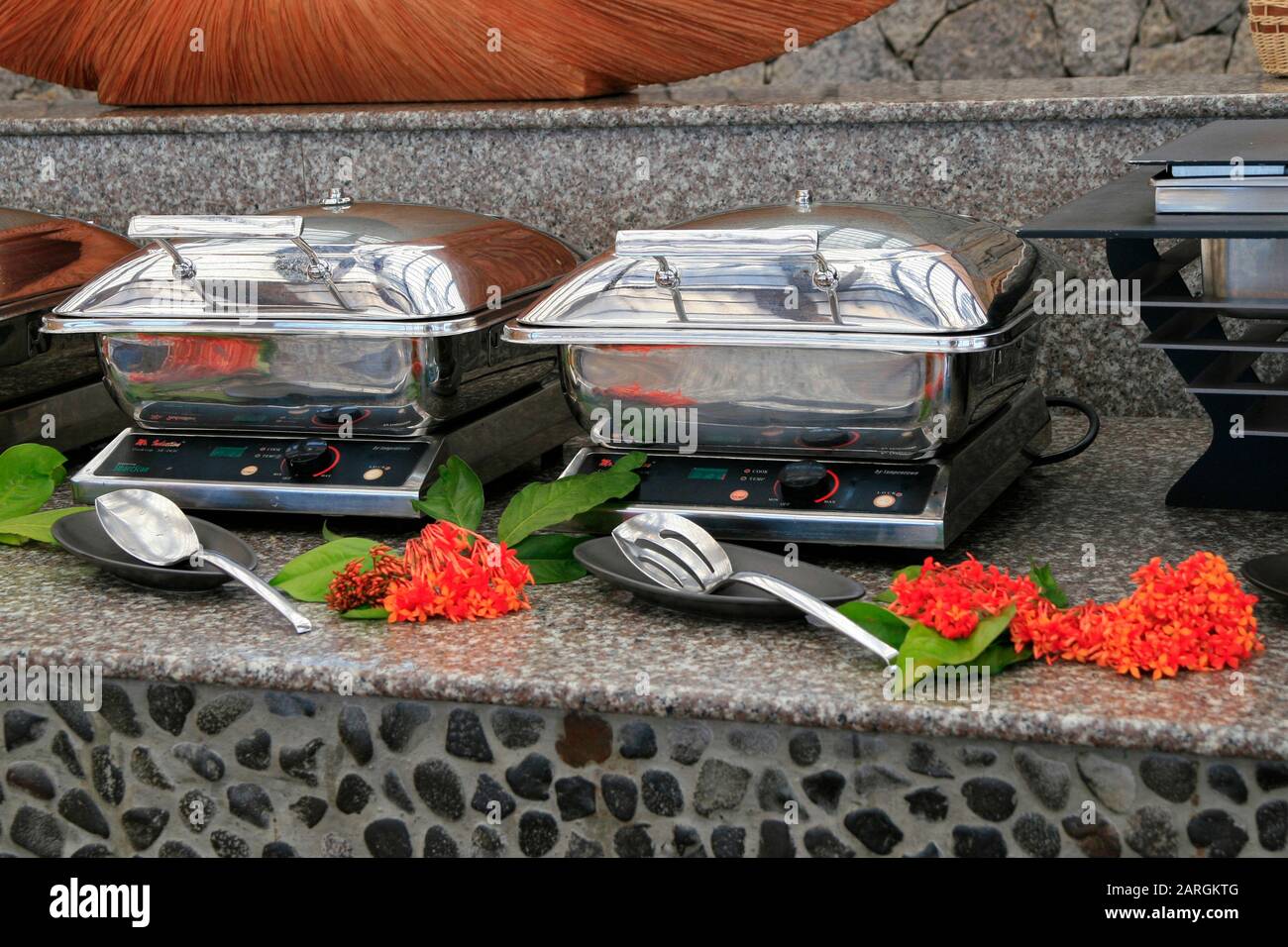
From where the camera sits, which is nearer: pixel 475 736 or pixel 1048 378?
pixel 475 736

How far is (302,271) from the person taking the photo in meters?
1.08

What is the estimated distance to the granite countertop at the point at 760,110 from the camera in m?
1.33

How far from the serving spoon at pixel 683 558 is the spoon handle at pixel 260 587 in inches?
8.2

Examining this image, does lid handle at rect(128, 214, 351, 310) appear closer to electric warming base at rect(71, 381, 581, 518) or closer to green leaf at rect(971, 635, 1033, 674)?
electric warming base at rect(71, 381, 581, 518)

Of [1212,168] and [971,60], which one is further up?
[971,60]

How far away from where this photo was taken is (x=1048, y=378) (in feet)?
4.67

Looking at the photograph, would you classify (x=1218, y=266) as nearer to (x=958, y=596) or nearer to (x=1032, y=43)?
(x=958, y=596)

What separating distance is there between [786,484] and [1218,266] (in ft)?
1.01

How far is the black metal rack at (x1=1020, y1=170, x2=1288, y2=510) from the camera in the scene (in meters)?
0.88

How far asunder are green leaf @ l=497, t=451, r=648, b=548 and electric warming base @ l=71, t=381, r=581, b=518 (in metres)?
0.09

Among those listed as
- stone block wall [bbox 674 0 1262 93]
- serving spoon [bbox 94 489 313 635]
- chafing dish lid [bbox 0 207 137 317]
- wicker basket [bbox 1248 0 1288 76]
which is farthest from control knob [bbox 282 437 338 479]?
stone block wall [bbox 674 0 1262 93]

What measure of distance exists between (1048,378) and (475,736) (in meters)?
0.77


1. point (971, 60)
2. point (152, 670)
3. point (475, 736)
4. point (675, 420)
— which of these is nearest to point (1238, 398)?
point (675, 420)

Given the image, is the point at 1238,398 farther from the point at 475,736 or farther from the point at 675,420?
the point at 475,736
